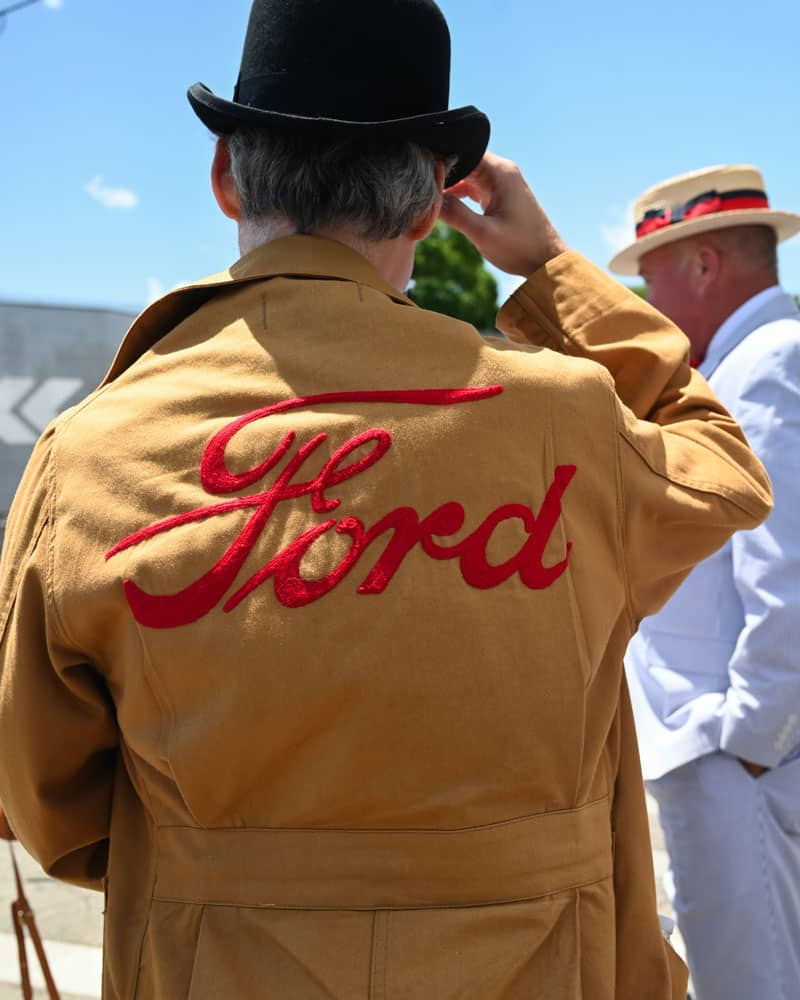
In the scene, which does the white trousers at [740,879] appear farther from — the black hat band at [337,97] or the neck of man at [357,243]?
the black hat band at [337,97]

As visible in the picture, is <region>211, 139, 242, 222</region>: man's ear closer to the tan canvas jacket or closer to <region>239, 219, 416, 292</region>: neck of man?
<region>239, 219, 416, 292</region>: neck of man

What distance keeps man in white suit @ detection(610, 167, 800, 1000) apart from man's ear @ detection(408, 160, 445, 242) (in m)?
1.34

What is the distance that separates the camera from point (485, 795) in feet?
3.80

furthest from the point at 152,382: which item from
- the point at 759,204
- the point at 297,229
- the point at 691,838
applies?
the point at 759,204

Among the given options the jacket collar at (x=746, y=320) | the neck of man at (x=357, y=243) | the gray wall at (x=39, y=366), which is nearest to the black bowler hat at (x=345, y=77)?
the neck of man at (x=357, y=243)

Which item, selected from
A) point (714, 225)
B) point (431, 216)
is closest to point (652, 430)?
point (431, 216)

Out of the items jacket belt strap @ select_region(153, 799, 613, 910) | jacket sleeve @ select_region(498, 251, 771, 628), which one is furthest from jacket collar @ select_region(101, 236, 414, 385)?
jacket belt strap @ select_region(153, 799, 613, 910)

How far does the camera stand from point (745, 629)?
7.86 ft

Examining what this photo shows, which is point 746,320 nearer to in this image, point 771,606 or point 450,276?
point 771,606

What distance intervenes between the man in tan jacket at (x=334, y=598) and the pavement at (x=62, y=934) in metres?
2.15

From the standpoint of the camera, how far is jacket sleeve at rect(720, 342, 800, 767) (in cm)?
234

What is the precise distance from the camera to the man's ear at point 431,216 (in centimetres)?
136

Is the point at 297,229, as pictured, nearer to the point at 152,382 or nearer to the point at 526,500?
the point at 152,382

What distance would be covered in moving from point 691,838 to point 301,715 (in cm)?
170
